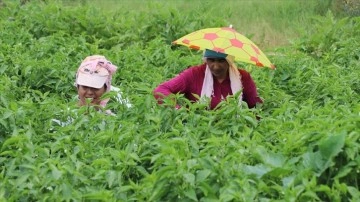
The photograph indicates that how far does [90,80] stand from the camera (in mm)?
5242

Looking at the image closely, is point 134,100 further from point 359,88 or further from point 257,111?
point 359,88

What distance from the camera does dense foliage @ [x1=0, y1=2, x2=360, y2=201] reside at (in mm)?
3297

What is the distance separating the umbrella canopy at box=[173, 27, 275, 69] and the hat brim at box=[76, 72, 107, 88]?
0.64 metres

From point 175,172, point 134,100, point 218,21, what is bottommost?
point 218,21

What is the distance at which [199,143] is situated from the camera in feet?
13.0

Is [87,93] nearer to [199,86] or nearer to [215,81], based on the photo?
[199,86]

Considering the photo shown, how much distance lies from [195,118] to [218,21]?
4055 mm

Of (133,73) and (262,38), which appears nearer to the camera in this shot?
(133,73)

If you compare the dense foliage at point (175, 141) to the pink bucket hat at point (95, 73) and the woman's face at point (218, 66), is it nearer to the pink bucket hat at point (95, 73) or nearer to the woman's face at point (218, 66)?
the pink bucket hat at point (95, 73)

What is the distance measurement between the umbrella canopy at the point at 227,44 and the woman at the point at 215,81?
9cm

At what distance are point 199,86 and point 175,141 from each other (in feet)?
5.58

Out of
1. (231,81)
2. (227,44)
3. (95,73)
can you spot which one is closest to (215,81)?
(231,81)

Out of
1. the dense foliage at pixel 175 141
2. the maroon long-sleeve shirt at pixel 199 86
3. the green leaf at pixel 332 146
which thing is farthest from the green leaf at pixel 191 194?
the maroon long-sleeve shirt at pixel 199 86

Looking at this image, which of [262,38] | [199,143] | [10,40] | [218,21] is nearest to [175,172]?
[199,143]
